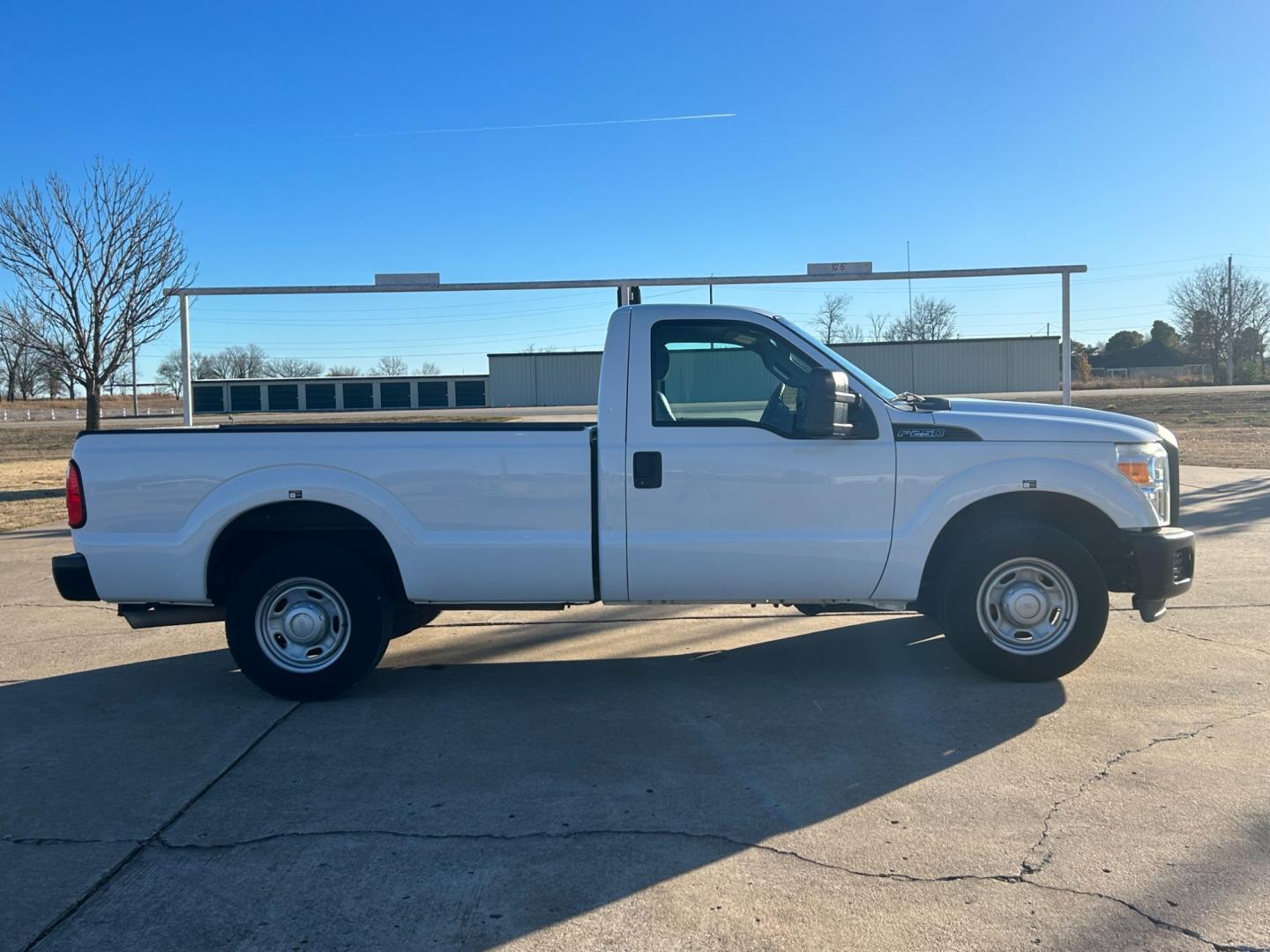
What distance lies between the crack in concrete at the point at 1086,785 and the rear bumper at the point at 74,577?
15.7ft

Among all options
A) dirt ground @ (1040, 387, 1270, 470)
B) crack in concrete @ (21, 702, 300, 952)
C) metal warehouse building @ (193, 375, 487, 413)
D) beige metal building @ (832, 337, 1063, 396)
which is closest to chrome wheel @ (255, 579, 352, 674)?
crack in concrete @ (21, 702, 300, 952)

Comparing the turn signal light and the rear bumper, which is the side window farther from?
the rear bumper

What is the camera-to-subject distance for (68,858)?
3619mm

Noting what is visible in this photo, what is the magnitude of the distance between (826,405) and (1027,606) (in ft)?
5.36

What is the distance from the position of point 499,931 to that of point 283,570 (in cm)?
286

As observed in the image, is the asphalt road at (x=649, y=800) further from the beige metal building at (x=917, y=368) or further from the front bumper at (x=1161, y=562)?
the beige metal building at (x=917, y=368)

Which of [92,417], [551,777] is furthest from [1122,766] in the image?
[92,417]

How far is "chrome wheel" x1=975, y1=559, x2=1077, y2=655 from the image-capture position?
5340 mm

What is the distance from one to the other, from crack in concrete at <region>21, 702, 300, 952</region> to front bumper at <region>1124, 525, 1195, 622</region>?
15.4 feet

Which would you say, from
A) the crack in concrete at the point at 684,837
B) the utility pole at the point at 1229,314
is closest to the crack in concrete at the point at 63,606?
the crack in concrete at the point at 684,837

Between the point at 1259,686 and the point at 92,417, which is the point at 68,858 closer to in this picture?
the point at 1259,686

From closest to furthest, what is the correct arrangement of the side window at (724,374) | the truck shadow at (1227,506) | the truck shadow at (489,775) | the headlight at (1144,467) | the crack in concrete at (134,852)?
1. the crack in concrete at (134,852)
2. the truck shadow at (489,775)
3. the headlight at (1144,467)
4. the side window at (724,374)
5. the truck shadow at (1227,506)

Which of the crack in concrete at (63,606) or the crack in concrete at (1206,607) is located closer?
the crack in concrete at (1206,607)

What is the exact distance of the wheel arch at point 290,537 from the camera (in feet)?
17.7
